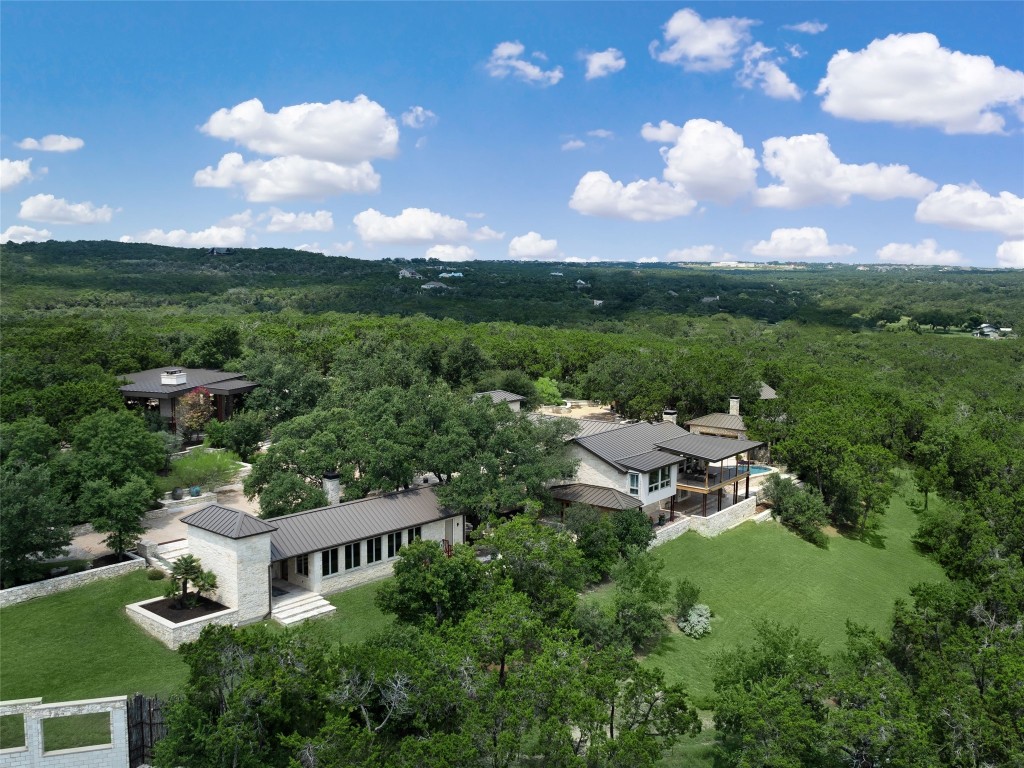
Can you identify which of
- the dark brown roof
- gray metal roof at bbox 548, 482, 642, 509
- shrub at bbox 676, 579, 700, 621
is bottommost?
shrub at bbox 676, 579, 700, 621

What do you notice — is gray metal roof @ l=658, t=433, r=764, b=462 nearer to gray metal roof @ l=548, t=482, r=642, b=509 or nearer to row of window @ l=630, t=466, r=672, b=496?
row of window @ l=630, t=466, r=672, b=496

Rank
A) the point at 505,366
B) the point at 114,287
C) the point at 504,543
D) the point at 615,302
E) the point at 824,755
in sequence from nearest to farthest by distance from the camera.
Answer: the point at 824,755 → the point at 504,543 → the point at 505,366 → the point at 114,287 → the point at 615,302

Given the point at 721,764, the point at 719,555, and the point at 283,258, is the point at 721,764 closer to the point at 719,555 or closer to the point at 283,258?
the point at 719,555

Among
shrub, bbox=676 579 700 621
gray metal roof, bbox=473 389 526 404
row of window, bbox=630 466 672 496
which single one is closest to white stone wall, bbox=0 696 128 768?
shrub, bbox=676 579 700 621

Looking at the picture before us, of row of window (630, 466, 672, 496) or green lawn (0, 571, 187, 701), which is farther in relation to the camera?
row of window (630, 466, 672, 496)

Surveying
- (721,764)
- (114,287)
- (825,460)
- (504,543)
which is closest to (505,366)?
(825,460)

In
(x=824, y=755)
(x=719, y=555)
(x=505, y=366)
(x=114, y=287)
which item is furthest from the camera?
(x=114, y=287)

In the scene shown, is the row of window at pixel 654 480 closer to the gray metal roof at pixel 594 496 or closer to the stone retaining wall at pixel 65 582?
the gray metal roof at pixel 594 496
